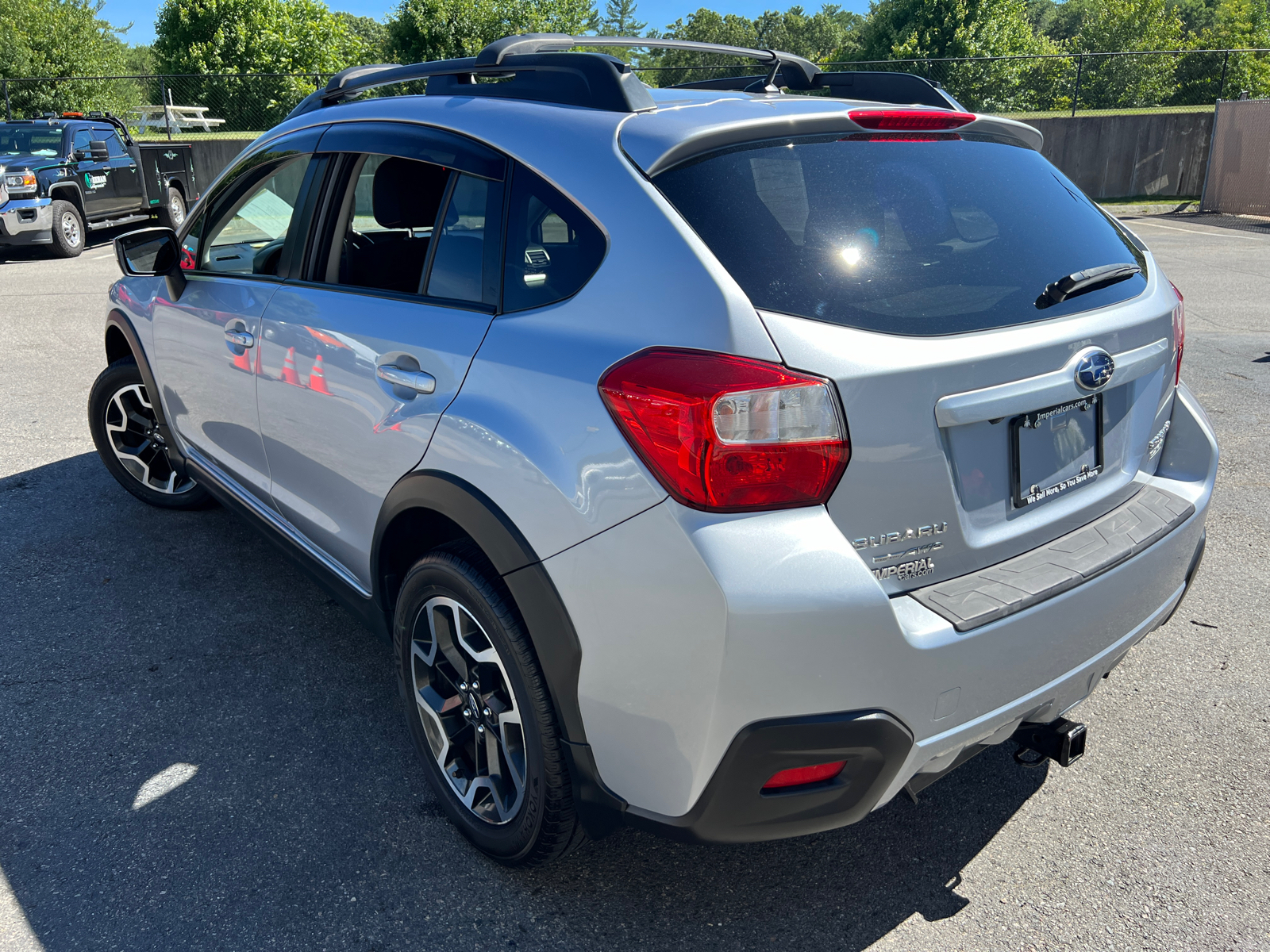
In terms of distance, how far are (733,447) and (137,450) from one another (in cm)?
380

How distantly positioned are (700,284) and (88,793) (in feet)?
7.25

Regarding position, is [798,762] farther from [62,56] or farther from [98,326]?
[62,56]

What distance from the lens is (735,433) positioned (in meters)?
1.71

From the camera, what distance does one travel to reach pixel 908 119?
2180 millimetres

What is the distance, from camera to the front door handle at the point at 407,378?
2240mm

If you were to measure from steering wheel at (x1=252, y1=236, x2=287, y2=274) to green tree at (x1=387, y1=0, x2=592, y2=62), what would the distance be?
50.4m

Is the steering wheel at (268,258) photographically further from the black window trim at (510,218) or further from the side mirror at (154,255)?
the black window trim at (510,218)

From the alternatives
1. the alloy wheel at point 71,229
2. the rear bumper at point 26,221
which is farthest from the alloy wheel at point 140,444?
the alloy wheel at point 71,229

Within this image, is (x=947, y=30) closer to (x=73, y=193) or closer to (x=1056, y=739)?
(x=73, y=193)

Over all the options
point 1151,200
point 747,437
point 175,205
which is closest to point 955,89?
point 1151,200

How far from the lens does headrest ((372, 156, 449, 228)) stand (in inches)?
100

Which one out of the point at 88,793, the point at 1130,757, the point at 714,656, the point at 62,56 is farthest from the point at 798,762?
the point at 62,56

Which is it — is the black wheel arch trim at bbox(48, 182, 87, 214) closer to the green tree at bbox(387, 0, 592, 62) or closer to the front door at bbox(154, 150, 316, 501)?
the front door at bbox(154, 150, 316, 501)

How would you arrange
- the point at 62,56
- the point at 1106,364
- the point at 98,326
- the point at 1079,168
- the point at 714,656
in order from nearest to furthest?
the point at 714,656, the point at 1106,364, the point at 98,326, the point at 1079,168, the point at 62,56
